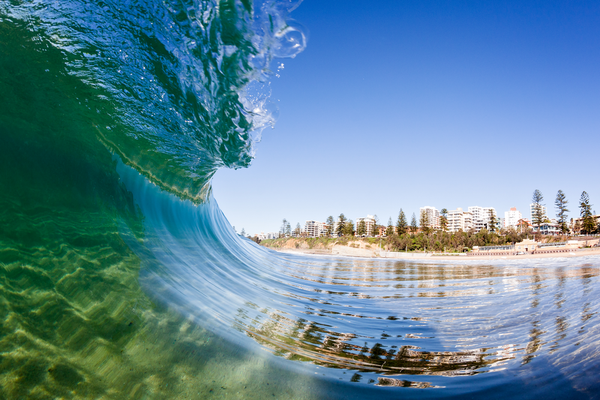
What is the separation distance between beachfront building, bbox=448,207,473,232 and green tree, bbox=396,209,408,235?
57671mm

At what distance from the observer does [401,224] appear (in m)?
75.3

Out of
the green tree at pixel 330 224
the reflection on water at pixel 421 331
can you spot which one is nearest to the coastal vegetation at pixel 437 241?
the green tree at pixel 330 224

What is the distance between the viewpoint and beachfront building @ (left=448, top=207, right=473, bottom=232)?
4867 inches

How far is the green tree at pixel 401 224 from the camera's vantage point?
245 ft

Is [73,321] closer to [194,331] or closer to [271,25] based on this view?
[194,331]

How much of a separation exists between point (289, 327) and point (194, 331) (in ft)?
2.32

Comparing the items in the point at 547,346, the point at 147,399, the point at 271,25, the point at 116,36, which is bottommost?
the point at 147,399

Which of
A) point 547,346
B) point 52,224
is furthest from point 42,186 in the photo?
point 547,346

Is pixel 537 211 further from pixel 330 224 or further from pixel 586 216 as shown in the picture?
pixel 330 224

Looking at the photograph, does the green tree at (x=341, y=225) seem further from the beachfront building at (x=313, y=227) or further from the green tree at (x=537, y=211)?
the beachfront building at (x=313, y=227)

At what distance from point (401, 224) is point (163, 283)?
3086 inches

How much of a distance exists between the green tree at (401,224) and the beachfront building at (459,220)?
57671mm

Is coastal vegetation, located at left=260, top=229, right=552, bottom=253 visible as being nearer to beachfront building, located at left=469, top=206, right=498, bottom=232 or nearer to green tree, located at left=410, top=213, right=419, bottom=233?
green tree, located at left=410, top=213, right=419, bottom=233

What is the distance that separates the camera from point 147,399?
1.04m
